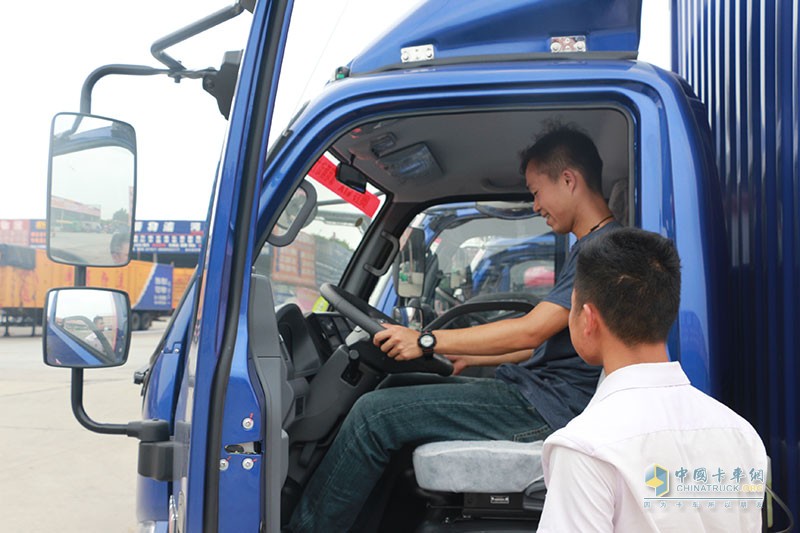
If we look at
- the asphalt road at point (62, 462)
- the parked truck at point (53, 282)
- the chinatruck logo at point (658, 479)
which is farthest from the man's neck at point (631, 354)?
the parked truck at point (53, 282)

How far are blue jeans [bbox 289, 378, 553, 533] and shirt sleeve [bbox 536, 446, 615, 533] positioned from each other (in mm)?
963

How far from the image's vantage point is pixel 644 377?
1141 mm

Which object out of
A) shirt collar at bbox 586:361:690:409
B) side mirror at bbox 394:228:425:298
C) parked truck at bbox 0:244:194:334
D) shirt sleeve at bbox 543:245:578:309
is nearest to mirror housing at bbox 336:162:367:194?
side mirror at bbox 394:228:425:298

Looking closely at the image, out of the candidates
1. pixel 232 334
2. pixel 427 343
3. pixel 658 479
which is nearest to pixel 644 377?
pixel 658 479

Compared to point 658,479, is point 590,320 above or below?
above

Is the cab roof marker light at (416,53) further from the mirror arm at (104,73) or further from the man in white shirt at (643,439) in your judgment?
the man in white shirt at (643,439)

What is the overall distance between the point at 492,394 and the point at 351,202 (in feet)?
3.59

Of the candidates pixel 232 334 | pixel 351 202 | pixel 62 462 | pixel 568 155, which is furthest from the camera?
pixel 62 462

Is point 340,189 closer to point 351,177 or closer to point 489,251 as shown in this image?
point 351,177

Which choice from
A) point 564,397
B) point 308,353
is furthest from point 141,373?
point 564,397

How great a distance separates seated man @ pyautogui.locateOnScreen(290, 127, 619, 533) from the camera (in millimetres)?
1974

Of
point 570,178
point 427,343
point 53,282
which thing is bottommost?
point 53,282

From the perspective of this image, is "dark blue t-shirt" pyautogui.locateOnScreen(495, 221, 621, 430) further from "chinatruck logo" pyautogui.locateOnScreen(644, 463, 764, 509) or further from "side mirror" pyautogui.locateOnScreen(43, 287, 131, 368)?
"side mirror" pyautogui.locateOnScreen(43, 287, 131, 368)

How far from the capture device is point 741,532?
1104 mm
